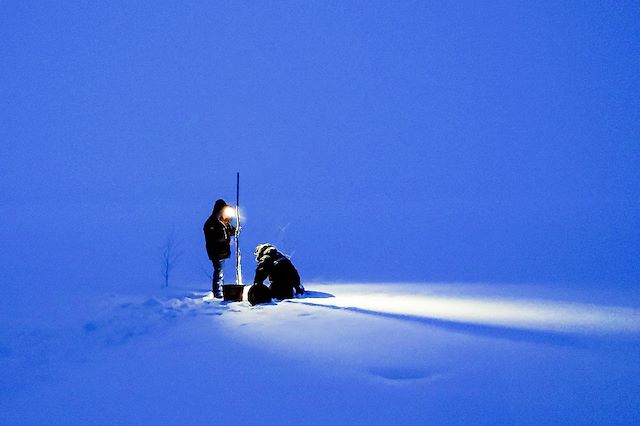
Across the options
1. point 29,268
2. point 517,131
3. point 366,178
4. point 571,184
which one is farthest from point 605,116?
point 29,268

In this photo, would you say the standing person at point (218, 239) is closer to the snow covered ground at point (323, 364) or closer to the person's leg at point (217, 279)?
the person's leg at point (217, 279)

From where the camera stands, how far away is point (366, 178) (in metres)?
119

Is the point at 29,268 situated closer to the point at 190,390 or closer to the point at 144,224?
the point at 190,390

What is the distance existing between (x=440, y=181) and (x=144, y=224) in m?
80.5

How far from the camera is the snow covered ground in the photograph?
4.34 meters

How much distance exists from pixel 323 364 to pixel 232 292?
4167mm

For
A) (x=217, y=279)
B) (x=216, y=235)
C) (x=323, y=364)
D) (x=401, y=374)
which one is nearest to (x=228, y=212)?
(x=216, y=235)

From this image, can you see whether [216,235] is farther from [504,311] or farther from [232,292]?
[504,311]

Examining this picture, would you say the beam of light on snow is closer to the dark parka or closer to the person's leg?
the person's leg

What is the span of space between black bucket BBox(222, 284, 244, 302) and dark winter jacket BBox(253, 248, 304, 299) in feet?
1.02

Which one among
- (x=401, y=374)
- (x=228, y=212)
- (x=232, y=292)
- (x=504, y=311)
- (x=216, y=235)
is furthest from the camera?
(x=228, y=212)

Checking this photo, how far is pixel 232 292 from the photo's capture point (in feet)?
30.7

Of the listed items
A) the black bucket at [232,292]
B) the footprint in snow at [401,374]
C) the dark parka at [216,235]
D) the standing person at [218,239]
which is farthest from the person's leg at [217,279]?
the footprint in snow at [401,374]

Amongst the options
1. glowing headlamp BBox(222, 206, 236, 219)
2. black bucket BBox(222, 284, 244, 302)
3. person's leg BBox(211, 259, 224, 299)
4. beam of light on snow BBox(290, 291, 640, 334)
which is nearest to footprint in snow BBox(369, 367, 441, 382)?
beam of light on snow BBox(290, 291, 640, 334)
